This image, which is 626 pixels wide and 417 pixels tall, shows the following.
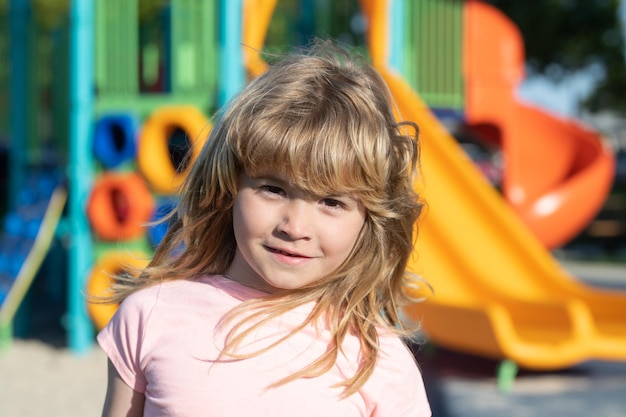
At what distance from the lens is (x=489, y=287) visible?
6.13 m

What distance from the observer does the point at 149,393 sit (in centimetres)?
135

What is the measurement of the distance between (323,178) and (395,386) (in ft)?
1.15

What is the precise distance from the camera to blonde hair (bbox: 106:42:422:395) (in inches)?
51.9

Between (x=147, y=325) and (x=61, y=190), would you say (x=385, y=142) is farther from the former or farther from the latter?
(x=61, y=190)

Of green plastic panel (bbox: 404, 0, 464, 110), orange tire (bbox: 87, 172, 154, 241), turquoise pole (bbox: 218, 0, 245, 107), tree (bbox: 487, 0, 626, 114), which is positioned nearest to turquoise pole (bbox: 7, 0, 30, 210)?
orange tire (bbox: 87, 172, 154, 241)

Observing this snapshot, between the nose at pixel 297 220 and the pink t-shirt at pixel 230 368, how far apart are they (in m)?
0.16

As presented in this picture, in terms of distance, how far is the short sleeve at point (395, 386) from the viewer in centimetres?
133

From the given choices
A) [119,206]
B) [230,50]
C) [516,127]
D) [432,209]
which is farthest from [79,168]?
[516,127]

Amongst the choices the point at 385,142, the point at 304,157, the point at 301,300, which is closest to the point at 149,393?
the point at 301,300

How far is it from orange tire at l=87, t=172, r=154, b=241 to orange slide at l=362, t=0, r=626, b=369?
1.88 metres

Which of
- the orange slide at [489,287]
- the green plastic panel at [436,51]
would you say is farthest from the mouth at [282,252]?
the green plastic panel at [436,51]

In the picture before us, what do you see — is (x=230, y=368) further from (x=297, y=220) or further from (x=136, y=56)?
(x=136, y=56)

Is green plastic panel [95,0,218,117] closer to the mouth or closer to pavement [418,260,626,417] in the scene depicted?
pavement [418,260,626,417]

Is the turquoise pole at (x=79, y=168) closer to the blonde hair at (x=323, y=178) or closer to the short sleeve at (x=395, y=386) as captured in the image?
the blonde hair at (x=323, y=178)
